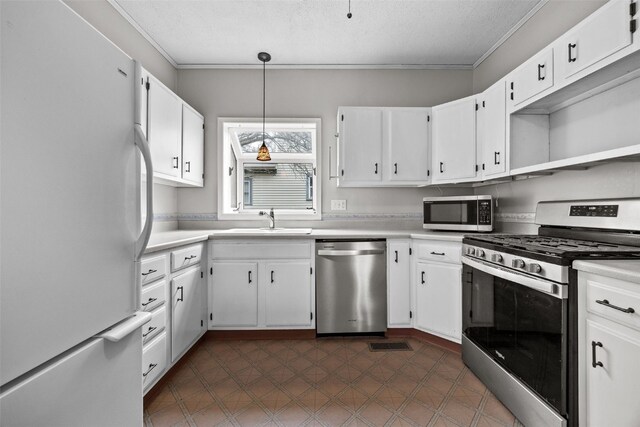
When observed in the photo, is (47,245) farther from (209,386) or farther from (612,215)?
(612,215)

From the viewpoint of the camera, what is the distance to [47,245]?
0.66 m

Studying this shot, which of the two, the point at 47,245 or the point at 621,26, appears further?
the point at 621,26

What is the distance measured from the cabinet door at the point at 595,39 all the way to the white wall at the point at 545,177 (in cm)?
53

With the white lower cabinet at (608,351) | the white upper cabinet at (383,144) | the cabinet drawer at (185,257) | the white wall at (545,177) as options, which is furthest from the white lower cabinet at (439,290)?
the cabinet drawer at (185,257)

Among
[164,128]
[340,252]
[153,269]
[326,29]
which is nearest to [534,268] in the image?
[340,252]

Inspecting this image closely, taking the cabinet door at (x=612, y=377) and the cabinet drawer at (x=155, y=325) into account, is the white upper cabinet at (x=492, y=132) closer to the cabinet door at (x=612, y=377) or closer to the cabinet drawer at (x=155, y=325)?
the cabinet door at (x=612, y=377)

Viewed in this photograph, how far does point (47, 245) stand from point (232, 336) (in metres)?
2.27

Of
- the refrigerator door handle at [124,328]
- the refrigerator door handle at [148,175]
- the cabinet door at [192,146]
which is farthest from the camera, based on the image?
the cabinet door at [192,146]

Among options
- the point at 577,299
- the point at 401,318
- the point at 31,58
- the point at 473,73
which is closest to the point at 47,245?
the point at 31,58

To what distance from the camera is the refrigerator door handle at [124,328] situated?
839mm

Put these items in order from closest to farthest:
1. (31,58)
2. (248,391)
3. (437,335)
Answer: (31,58) → (248,391) → (437,335)

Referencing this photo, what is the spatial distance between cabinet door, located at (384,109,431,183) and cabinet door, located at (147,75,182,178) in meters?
1.98

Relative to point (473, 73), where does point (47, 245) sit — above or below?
below

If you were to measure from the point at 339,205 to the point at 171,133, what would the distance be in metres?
1.80
